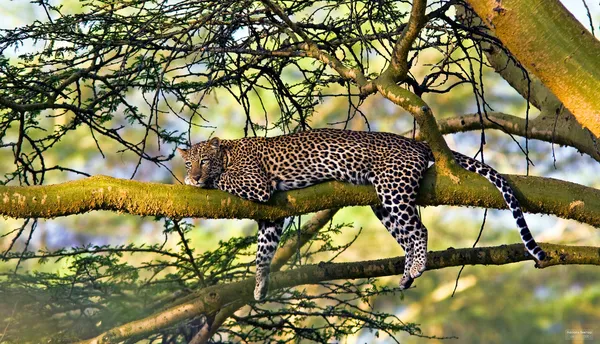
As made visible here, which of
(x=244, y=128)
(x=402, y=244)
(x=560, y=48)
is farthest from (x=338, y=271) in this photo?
(x=560, y=48)

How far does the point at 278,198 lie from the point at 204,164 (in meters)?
Answer: 1.27

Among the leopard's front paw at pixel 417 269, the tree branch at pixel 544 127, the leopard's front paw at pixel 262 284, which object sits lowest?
the leopard's front paw at pixel 417 269

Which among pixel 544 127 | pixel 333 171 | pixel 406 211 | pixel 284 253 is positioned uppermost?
pixel 544 127

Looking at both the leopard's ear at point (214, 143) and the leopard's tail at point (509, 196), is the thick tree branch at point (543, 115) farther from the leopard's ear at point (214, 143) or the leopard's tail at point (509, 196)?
the leopard's ear at point (214, 143)

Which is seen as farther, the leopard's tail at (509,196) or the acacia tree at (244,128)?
the leopard's tail at (509,196)

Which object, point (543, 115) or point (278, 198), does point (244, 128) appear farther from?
point (543, 115)

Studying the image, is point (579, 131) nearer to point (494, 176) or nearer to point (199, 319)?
point (494, 176)

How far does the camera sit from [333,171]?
6.27 m

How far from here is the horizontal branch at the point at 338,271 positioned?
6207 millimetres

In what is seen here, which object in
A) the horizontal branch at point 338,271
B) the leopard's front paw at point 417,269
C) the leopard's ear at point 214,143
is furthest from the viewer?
the leopard's ear at point 214,143

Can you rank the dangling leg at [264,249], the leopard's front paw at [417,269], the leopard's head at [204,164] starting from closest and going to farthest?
the leopard's front paw at [417,269]
the leopard's head at [204,164]
the dangling leg at [264,249]

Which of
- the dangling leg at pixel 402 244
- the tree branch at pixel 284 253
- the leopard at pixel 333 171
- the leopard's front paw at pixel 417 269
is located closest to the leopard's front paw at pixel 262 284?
the leopard at pixel 333 171

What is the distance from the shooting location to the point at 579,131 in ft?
22.8

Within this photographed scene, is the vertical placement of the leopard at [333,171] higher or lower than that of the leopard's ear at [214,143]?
lower
